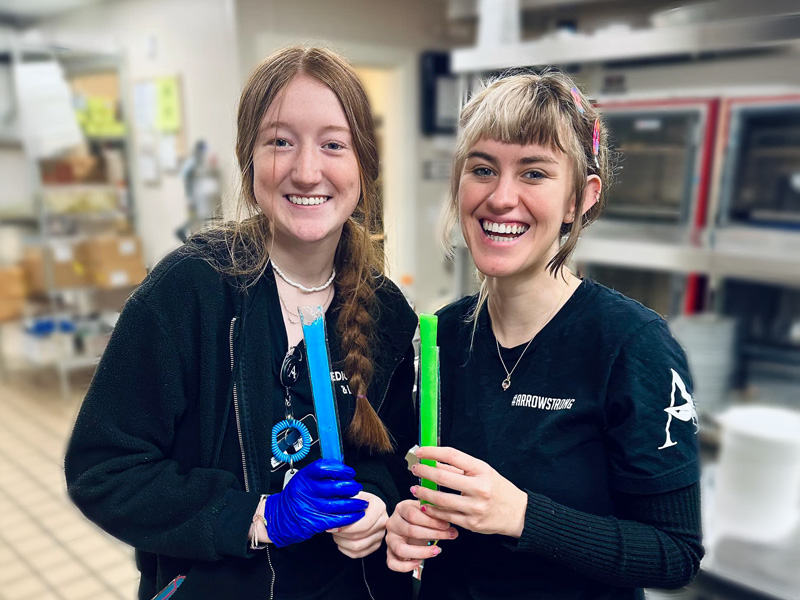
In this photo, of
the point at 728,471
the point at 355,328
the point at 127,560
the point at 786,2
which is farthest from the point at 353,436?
the point at 127,560

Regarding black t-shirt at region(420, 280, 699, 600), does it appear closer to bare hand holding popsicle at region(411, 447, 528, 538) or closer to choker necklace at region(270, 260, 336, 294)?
bare hand holding popsicle at region(411, 447, 528, 538)

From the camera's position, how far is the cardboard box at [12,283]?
4.18m

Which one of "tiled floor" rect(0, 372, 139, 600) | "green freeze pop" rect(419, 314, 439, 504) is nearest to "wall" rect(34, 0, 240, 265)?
"tiled floor" rect(0, 372, 139, 600)

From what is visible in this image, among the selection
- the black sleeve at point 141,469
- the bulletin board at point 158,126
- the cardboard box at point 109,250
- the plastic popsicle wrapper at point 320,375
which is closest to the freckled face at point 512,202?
the plastic popsicle wrapper at point 320,375

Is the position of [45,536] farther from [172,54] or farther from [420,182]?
[420,182]

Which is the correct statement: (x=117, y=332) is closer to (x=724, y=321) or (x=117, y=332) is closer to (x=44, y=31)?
(x=724, y=321)

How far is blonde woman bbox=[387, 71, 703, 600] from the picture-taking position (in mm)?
851

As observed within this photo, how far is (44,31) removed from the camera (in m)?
4.49

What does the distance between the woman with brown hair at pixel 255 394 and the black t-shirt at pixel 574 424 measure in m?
0.17

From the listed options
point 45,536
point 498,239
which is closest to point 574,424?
point 498,239

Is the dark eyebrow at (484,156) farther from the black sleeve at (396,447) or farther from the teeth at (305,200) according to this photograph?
the black sleeve at (396,447)

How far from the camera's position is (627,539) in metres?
0.85

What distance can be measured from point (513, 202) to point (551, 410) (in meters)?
0.32

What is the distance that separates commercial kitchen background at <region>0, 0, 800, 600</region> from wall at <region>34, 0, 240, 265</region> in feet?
0.05
